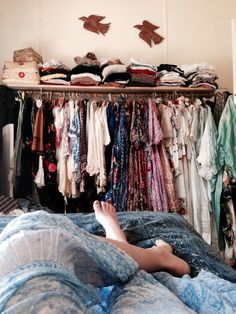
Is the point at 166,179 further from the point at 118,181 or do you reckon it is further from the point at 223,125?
the point at 223,125

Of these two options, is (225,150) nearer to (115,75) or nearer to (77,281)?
(115,75)

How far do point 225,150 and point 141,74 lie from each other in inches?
34.3

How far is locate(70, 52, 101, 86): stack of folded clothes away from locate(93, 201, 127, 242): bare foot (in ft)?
3.93

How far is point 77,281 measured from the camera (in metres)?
0.56

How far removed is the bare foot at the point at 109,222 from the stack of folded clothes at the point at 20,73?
130 centimetres

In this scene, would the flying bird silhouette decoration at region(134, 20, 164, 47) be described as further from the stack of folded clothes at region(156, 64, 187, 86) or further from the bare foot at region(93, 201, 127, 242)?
the bare foot at region(93, 201, 127, 242)

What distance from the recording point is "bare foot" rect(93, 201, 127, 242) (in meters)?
1.12

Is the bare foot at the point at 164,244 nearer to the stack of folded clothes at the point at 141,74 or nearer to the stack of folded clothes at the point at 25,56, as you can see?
the stack of folded clothes at the point at 141,74

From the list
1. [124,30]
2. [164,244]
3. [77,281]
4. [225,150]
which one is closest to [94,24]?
[124,30]

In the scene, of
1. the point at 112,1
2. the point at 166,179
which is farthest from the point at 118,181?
the point at 112,1

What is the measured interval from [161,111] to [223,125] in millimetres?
486

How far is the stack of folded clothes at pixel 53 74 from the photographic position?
7.69 feet

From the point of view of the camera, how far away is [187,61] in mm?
2869

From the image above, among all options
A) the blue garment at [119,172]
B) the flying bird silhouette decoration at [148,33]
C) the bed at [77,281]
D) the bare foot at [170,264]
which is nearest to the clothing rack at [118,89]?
the blue garment at [119,172]
